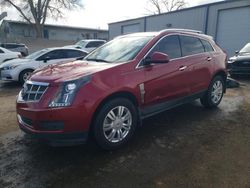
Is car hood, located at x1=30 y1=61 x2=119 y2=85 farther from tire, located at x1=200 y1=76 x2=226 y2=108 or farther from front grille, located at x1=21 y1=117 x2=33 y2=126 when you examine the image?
tire, located at x1=200 y1=76 x2=226 y2=108

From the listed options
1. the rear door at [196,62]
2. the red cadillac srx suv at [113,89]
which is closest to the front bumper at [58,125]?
the red cadillac srx suv at [113,89]

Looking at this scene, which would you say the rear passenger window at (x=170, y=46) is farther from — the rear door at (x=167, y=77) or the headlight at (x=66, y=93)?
the headlight at (x=66, y=93)

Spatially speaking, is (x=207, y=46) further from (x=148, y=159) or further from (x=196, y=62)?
(x=148, y=159)

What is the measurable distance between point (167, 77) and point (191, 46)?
4.08 feet

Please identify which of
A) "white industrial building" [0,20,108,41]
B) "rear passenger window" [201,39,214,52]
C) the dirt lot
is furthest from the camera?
"white industrial building" [0,20,108,41]

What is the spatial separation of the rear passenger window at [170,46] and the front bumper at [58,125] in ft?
6.25

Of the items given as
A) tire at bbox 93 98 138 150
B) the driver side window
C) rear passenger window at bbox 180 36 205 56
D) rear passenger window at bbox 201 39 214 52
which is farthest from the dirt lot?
the driver side window

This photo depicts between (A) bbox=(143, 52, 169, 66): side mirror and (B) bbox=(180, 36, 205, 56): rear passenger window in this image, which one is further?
(B) bbox=(180, 36, 205, 56): rear passenger window

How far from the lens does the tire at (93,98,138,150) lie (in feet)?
11.7

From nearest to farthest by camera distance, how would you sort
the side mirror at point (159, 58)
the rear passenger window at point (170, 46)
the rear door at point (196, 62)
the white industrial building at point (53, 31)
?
the side mirror at point (159, 58) → the rear passenger window at point (170, 46) → the rear door at point (196, 62) → the white industrial building at point (53, 31)

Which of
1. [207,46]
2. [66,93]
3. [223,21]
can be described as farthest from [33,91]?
[223,21]

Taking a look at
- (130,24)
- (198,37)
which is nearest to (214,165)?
(198,37)

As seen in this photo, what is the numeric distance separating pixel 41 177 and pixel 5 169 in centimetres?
59

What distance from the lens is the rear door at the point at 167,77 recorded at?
418 cm
